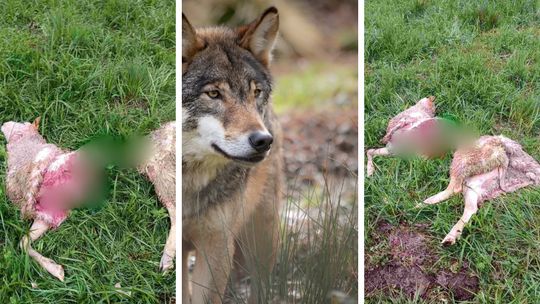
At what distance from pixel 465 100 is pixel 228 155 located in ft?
6.22

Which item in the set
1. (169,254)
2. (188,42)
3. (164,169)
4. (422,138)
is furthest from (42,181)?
(422,138)

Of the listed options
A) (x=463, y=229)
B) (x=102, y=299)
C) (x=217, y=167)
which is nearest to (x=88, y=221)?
(x=102, y=299)

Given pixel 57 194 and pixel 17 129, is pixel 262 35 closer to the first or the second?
pixel 57 194

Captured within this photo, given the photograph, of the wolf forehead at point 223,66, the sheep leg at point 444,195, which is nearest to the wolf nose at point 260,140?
the wolf forehead at point 223,66

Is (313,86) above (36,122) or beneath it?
above

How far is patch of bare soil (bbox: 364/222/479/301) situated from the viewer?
324 centimetres

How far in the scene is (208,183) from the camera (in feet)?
9.72

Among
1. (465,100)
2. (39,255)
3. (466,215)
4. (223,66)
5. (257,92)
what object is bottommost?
(39,255)

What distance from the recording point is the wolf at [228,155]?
2.77m

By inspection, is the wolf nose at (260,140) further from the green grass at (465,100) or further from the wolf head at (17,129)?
the wolf head at (17,129)

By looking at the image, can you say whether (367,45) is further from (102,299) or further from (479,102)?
(102,299)

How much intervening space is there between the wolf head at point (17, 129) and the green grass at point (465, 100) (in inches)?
80.8

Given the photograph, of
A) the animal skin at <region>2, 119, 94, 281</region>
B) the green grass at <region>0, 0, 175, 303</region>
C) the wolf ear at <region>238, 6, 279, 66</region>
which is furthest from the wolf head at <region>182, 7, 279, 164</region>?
the animal skin at <region>2, 119, 94, 281</region>

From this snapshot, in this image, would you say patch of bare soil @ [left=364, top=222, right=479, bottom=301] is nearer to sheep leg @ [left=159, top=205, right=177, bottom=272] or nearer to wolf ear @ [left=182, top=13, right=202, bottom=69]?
sheep leg @ [left=159, top=205, right=177, bottom=272]
